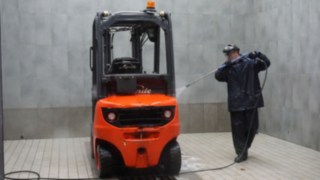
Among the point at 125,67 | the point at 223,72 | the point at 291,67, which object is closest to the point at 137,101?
the point at 125,67

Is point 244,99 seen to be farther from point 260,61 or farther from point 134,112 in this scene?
point 134,112

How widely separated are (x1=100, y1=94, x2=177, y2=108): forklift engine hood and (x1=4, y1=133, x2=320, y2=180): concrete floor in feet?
3.46

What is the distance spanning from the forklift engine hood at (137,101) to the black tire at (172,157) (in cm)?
59

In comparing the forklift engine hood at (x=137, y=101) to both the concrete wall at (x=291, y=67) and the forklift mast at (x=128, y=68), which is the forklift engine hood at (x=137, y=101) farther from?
the concrete wall at (x=291, y=67)

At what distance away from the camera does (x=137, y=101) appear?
5.71 m

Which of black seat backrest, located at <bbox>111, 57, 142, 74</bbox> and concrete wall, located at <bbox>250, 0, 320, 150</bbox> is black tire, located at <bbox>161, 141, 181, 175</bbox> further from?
concrete wall, located at <bbox>250, 0, 320, 150</bbox>

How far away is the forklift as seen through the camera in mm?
5582

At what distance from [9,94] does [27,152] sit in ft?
5.88

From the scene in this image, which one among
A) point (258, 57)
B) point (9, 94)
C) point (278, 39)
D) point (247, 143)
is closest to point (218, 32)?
point (278, 39)

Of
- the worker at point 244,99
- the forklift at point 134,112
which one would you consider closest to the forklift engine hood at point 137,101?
the forklift at point 134,112

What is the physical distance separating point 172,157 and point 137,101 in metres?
0.87

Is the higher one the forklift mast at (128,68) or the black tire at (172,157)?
the forklift mast at (128,68)

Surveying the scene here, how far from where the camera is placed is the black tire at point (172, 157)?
19.4 feet

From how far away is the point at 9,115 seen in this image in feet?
30.2
